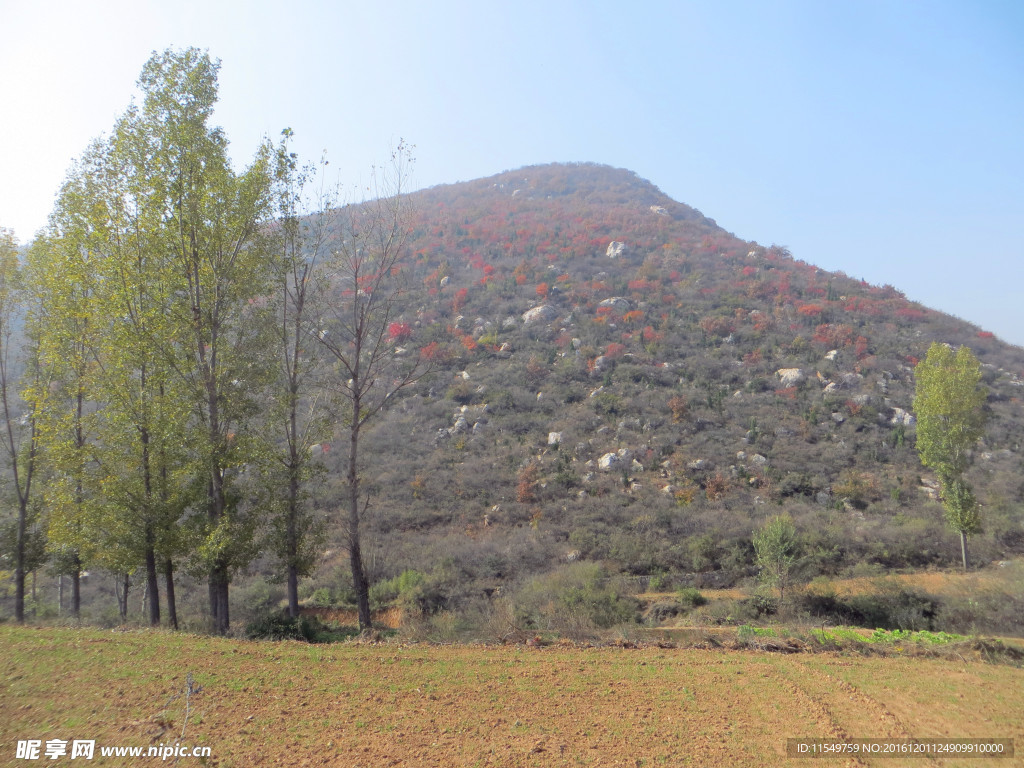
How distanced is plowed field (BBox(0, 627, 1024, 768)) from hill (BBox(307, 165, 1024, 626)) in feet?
29.7

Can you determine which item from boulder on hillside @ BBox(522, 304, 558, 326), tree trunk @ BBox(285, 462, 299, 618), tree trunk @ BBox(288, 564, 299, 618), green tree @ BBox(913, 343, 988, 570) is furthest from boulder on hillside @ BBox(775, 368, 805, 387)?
tree trunk @ BBox(288, 564, 299, 618)

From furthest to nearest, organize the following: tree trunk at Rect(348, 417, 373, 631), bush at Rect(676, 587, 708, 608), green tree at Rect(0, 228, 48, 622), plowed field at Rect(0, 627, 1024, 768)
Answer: bush at Rect(676, 587, 708, 608)
green tree at Rect(0, 228, 48, 622)
tree trunk at Rect(348, 417, 373, 631)
plowed field at Rect(0, 627, 1024, 768)

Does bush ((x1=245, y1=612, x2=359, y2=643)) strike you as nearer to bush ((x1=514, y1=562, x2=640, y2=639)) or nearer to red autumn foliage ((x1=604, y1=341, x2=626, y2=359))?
bush ((x1=514, y1=562, x2=640, y2=639))

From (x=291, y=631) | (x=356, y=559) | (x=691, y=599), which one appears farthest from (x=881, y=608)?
(x=291, y=631)

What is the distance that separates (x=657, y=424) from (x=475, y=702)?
24.2m

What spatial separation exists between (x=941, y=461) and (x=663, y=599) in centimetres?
1279

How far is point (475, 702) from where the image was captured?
6293 mm

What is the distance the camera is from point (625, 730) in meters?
5.62

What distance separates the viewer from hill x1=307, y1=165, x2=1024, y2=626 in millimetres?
20094

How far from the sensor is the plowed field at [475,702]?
16.9 feet

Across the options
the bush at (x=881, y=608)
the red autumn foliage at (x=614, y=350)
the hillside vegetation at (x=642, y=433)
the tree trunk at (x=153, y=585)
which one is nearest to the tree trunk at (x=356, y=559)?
the hillside vegetation at (x=642, y=433)

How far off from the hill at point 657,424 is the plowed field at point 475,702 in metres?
9.04

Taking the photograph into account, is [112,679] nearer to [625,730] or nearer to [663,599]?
[625,730]

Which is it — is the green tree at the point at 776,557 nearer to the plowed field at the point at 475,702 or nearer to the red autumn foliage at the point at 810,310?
the plowed field at the point at 475,702
